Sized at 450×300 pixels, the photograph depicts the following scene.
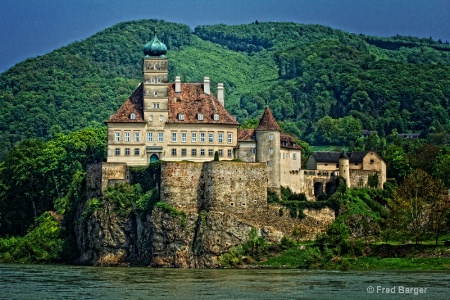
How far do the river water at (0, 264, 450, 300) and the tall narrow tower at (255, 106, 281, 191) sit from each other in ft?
48.1

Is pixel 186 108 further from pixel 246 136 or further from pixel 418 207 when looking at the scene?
pixel 418 207

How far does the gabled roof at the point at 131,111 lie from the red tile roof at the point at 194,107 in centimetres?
284

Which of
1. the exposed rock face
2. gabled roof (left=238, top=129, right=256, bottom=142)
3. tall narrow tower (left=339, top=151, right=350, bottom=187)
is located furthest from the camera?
tall narrow tower (left=339, top=151, right=350, bottom=187)

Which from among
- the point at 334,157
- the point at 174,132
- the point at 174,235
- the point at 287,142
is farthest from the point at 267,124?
the point at 174,235

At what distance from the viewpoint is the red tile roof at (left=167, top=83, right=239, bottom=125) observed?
118 meters

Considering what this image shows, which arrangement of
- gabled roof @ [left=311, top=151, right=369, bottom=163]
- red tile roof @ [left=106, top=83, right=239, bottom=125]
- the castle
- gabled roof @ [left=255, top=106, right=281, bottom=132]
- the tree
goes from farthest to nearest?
gabled roof @ [left=311, top=151, right=369, bottom=163]
red tile roof @ [left=106, top=83, right=239, bottom=125]
the castle
gabled roof @ [left=255, top=106, right=281, bottom=132]
the tree

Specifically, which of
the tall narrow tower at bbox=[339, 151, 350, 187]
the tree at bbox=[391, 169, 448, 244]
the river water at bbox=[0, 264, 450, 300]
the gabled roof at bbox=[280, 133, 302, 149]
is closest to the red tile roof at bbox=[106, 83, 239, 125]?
the gabled roof at bbox=[280, 133, 302, 149]

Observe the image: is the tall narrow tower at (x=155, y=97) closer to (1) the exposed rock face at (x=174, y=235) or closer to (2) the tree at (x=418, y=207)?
(1) the exposed rock face at (x=174, y=235)

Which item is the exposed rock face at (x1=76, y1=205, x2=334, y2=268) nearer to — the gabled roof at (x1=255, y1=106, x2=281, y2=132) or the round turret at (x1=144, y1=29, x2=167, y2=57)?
the gabled roof at (x1=255, y1=106, x2=281, y2=132)

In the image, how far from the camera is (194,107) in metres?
119

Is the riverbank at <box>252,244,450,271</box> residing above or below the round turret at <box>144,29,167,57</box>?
below

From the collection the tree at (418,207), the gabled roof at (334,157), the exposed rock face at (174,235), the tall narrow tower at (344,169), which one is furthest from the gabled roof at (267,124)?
the tree at (418,207)

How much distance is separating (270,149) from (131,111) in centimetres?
1426

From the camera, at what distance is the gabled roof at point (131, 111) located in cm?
11769
